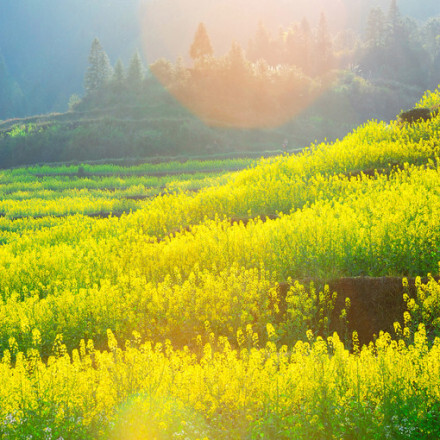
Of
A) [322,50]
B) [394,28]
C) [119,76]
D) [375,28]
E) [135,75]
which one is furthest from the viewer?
[375,28]

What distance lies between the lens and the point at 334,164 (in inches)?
649

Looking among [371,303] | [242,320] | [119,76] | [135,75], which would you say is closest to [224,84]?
[135,75]

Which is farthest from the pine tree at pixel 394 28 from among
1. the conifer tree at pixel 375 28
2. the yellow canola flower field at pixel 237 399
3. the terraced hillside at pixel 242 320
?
the yellow canola flower field at pixel 237 399

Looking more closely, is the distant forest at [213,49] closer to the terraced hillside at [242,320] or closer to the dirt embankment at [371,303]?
the terraced hillside at [242,320]

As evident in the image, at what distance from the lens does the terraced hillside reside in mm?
4457

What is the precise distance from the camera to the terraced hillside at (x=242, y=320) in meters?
4.46

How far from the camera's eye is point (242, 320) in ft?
23.4

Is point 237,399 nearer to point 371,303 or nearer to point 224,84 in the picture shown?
point 371,303

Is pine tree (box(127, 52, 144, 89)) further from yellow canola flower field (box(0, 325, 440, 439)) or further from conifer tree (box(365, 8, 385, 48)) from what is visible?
yellow canola flower field (box(0, 325, 440, 439))

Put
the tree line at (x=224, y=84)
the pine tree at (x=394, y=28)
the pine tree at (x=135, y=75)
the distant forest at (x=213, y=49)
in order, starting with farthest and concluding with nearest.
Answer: the pine tree at (x=394, y=28) → the distant forest at (x=213, y=49) → the pine tree at (x=135, y=75) → the tree line at (x=224, y=84)

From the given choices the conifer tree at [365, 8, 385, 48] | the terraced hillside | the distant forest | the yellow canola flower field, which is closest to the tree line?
the distant forest

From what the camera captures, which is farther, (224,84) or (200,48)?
(200,48)

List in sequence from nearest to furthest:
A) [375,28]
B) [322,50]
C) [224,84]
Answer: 1. [224,84]
2. [322,50]
3. [375,28]

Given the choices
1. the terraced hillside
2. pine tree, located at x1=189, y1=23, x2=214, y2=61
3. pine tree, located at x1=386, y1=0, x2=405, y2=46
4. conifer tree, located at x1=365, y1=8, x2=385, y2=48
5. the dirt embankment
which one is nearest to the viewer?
the terraced hillside
